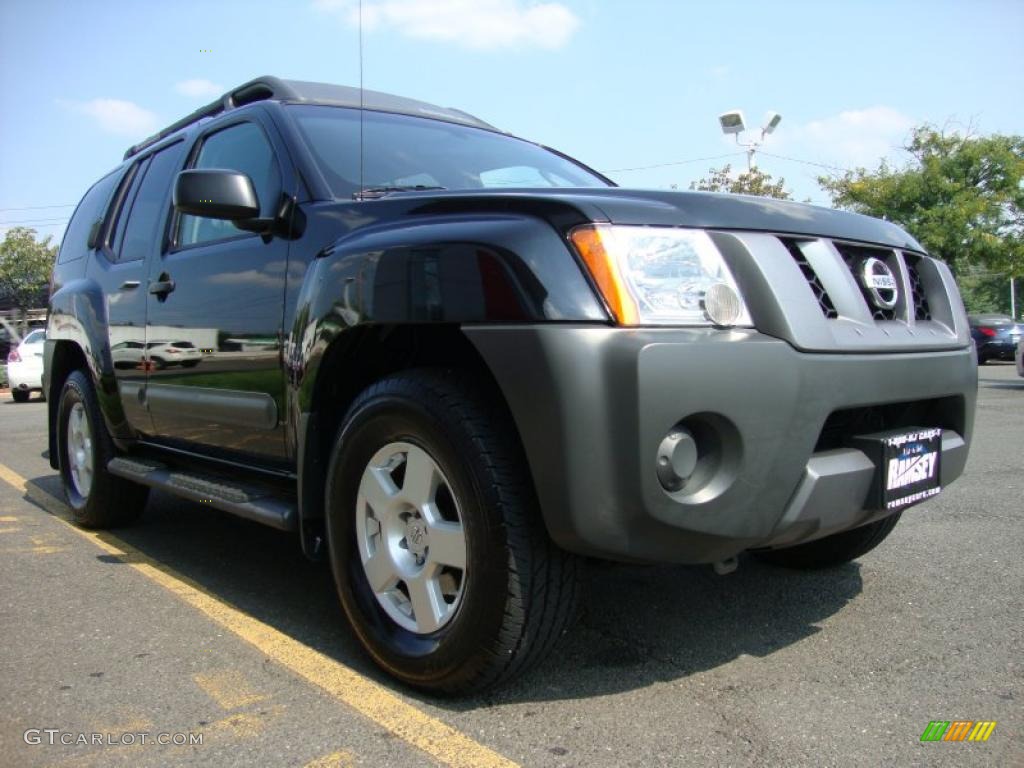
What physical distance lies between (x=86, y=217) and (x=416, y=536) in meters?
3.74

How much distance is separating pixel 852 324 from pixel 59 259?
4.79 metres

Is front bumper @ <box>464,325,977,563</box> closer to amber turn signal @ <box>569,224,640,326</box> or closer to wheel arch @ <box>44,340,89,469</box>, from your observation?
amber turn signal @ <box>569,224,640,326</box>

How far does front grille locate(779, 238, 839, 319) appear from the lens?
232 centimetres

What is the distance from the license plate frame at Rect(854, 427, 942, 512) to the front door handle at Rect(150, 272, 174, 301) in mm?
2737

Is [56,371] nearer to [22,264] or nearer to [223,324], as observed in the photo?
[223,324]

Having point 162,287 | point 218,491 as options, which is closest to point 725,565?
point 218,491

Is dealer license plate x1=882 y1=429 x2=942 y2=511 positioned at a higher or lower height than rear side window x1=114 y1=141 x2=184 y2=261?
lower

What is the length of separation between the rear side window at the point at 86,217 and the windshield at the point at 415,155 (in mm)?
2084

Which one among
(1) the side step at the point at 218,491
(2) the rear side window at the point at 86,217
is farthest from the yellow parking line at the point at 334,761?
(2) the rear side window at the point at 86,217

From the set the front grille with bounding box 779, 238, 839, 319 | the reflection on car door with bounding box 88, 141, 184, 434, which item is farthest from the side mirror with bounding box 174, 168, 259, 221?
the front grille with bounding box 779, 238, 839, 319

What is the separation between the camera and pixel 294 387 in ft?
9.20

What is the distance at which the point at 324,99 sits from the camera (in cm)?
346

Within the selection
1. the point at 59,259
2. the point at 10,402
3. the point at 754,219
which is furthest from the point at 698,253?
the point at 10,402

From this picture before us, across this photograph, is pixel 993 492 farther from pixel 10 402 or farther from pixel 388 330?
pixel 10 402
